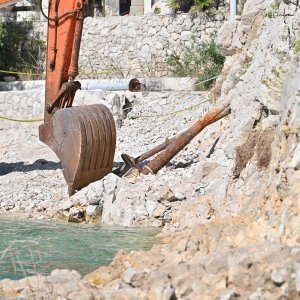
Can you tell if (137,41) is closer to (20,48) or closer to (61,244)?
(20,48)

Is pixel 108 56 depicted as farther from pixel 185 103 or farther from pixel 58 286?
pixel 58 286

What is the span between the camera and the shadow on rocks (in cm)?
→ 1861

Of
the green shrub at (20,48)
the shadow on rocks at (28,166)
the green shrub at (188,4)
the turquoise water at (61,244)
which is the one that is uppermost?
the green shrub at (188,4)

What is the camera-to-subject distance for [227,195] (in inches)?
516

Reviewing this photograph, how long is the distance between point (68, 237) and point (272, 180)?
4.24m

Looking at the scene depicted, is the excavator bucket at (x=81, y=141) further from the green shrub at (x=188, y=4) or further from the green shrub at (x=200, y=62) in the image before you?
the green shrub at (x=188, y=4)

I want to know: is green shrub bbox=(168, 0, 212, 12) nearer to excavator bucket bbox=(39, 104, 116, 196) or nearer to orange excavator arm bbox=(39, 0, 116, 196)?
orange excavator arm bbox=(39, 0, 116, 196)

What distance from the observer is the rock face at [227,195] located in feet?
24.1

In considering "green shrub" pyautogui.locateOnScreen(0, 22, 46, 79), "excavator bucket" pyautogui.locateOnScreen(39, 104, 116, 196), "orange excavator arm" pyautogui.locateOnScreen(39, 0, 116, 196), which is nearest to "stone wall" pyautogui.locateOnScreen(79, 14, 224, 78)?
"green shrub" pyautogui.locateOnScreen(0, 22, 46, 79)

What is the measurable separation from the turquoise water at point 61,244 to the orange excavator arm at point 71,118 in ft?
4.94

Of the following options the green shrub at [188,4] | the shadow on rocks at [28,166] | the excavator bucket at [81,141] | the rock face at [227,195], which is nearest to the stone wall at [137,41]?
the green shrub at [188,4]

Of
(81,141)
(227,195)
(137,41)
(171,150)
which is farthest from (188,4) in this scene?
(227,195)

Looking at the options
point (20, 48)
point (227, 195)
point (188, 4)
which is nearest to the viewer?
point (227, 195)

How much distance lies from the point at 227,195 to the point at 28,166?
22.5ft
